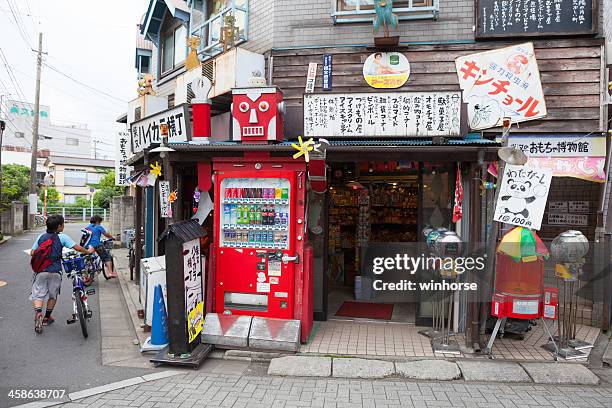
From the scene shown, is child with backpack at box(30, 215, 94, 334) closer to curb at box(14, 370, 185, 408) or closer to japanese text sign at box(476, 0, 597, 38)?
curb at box(14, 370, 185, 408)

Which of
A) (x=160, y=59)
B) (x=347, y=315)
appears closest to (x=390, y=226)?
(x=347, y=315)

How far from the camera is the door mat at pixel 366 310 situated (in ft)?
28.6

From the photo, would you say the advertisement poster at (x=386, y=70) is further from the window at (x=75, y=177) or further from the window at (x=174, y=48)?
the window at (x=75, y=177)

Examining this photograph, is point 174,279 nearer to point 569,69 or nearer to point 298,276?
point 298,276

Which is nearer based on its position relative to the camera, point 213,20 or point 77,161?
point 213,20

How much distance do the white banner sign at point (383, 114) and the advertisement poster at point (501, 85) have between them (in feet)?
3.83

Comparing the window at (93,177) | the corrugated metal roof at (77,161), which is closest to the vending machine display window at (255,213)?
the corrugated metal roof at (77,161)

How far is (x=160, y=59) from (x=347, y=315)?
33.8 ft

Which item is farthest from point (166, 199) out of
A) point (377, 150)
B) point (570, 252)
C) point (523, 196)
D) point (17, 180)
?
point (17, 180)

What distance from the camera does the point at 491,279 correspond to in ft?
22.6

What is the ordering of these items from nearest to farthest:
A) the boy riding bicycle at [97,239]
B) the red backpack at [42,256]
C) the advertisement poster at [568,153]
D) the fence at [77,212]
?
the red backpack at [42,256], the advertisement poster at [568,153], the boy riding bicycle at [97,239], the fence at [77,212]

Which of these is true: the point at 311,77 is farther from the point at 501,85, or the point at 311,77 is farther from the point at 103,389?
the point at 103,389

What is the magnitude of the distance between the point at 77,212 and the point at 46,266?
132 ft

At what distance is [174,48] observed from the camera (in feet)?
43.5
